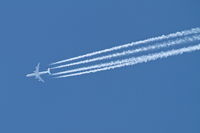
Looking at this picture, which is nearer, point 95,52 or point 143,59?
point 143,59

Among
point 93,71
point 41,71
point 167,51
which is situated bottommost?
point 167,51

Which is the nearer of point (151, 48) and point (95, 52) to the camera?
point (151, 48)

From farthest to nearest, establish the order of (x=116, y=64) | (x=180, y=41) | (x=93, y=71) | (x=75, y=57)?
Answer: (x=75, y=57) < (x=93, y=71) < (x=116, y=64) < (x=180, y=41)

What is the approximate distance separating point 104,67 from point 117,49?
1.05 m

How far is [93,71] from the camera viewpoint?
19312mm

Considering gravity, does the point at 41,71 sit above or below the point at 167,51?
above

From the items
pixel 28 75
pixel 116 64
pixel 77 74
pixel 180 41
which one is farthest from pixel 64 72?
pixel 180 41

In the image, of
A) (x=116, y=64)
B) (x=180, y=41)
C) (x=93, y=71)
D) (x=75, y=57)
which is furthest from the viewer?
(x=75, y=57)

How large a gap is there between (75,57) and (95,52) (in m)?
1.02

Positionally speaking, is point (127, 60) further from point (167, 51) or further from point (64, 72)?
point (64, 72)

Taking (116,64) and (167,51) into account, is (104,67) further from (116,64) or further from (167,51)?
(167,51)

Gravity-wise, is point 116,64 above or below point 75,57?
below

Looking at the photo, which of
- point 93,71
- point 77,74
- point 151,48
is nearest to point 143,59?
point 151,48

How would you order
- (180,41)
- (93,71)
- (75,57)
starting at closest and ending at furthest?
1. (180,41)
2. (93,71)
3. (75,57)
